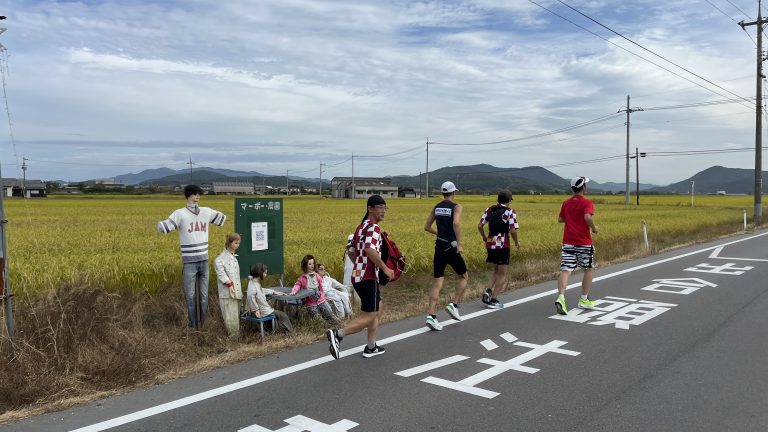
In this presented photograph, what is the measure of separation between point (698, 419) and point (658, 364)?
1.27 m

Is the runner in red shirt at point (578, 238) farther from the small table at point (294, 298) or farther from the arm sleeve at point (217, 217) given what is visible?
the arm sleeve at point (217, 217)

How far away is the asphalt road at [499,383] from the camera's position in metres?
3.76

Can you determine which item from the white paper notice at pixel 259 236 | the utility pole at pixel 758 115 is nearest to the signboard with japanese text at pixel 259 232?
the white paper notice at pixel 259 236

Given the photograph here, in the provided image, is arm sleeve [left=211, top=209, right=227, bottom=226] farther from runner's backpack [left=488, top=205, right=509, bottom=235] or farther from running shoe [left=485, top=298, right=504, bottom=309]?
running shoe [left=485, top=298, right=504, bottom=309]

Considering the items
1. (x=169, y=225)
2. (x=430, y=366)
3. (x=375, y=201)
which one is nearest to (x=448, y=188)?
(x=375, y=201)

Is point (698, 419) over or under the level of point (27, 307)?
under

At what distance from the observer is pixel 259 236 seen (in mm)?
7391

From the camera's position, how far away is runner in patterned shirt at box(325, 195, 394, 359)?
16.5ft

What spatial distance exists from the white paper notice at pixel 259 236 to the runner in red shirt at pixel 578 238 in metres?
3.95

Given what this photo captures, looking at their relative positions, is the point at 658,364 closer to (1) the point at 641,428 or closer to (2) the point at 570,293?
(1) the point at 641,428

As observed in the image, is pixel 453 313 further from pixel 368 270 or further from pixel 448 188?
pixel 368 270

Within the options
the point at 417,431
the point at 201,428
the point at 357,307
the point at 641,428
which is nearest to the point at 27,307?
the point at 201,428

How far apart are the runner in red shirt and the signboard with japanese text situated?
3.84 metres

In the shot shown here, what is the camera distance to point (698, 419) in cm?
373
